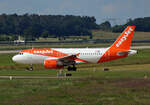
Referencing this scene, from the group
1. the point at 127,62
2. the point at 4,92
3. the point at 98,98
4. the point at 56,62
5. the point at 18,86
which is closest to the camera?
the point at 98,98

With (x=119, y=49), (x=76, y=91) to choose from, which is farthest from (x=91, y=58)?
(x=76, y=91)

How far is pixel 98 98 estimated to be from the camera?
37.2 meters

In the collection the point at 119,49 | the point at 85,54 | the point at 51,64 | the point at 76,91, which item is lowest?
the point at 76,91

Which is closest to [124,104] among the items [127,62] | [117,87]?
[117,87]

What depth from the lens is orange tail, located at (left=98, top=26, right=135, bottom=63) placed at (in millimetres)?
62344

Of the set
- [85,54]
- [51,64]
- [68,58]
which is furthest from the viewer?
[85,54]

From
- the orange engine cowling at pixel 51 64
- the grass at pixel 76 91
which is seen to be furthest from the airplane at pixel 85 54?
the grass at pixel 76 91

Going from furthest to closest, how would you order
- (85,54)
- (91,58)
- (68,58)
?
(91,58) < (85,54) < (68,58)

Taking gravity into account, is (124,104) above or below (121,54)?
below

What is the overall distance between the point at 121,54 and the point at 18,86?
23199mm

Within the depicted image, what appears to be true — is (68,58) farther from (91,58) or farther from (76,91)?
(76,91)

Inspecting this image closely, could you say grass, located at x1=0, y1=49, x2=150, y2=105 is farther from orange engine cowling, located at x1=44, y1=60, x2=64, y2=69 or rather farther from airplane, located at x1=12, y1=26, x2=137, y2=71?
airplane, located at x1=12, y1=26, x2=137, y2=71

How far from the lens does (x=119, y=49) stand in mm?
62750

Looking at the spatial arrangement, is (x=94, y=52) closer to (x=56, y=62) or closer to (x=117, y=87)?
(x=56, y=62)
